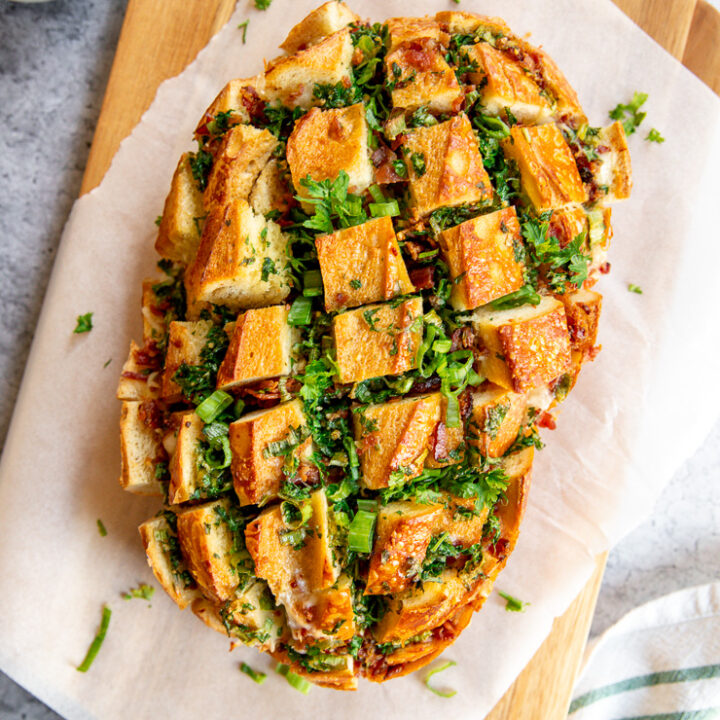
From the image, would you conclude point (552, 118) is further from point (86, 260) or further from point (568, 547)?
point (86, 260)

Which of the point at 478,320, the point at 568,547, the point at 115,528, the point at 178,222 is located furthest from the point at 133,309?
the point at 568,547

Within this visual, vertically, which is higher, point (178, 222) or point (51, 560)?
point (178, 222)

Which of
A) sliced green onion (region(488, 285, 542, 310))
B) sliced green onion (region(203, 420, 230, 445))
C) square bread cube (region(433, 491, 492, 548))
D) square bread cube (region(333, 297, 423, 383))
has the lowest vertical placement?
square bread cube (region(433, 491, 492, 548))

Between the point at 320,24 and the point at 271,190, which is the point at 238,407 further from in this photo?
the point at 320,24

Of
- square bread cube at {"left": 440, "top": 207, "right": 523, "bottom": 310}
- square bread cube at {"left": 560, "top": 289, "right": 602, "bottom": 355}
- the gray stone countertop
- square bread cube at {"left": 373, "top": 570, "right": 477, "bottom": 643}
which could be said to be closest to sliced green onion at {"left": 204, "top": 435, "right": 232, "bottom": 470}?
square bread cube at {"left": 373, "top": 570, "right": 477, "bottom": 643}

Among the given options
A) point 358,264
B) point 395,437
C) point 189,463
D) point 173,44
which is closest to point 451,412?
point 395,437

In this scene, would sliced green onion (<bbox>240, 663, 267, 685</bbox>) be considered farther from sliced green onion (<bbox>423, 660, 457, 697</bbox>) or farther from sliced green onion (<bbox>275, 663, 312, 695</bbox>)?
sliced green onion (<bbox>423, 660, 457, 697</bbox>)
